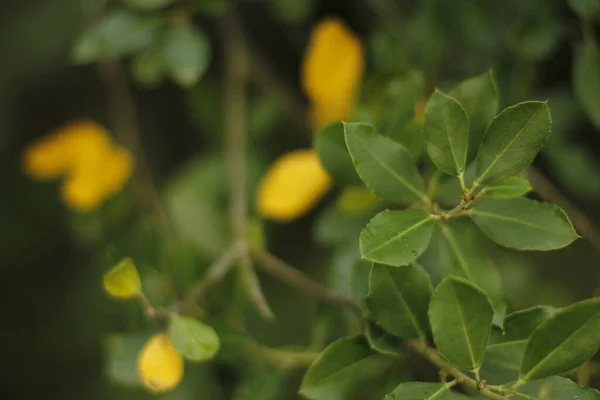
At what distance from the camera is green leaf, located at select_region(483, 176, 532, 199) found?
0.42 m

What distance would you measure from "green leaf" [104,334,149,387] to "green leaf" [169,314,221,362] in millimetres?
165

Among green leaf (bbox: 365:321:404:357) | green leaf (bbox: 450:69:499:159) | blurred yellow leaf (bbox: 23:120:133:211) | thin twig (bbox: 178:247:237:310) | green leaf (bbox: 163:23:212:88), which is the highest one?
green leaf (bbox: 450:69:499:159)

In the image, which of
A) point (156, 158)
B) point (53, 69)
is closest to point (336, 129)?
point (156, 158)

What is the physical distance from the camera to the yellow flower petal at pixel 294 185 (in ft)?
2.48

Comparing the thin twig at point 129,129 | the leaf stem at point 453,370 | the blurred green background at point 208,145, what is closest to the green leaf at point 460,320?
the leaf stem at point 453,370

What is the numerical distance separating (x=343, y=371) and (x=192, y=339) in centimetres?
12

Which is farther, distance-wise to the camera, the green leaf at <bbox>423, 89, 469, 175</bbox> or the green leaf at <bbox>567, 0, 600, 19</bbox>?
the green leaf at <bbox>567, 0, 600, 19</bbox>

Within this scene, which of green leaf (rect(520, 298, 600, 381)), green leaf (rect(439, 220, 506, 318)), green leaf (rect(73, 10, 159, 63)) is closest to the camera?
green leaf (rect(520, 298, 600, 381))

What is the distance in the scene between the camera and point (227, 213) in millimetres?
904

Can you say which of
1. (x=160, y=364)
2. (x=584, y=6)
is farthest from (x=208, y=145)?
(x=584, y=6)

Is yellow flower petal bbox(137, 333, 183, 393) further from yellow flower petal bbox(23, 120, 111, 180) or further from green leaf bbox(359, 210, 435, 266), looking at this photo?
yellow flower petal bbox(23, 120, 111, 180)

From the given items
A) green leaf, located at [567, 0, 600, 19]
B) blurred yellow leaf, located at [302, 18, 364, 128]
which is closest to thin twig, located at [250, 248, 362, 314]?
blurred yellow leaf, located at [302, 18, 364, 128]

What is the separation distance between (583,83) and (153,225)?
584mm

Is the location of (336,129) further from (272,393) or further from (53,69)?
(53,69)
